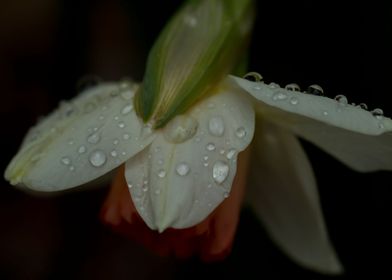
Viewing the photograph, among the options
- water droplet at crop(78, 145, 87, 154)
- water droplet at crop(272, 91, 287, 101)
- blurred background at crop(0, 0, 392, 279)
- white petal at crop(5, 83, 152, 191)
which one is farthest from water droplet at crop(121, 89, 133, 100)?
blurred background at crop(0, 0, 392, 279)

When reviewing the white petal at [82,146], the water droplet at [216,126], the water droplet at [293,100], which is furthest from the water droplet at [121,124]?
the water droplet at [293,100]

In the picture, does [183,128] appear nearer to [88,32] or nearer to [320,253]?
[320,253]

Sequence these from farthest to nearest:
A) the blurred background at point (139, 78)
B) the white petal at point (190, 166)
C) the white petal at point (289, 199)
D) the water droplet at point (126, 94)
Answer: the blurred background at point (139, 78) → the white petal at point (289, 199) → the water droplet at point (126, 94) → the white petal at point (190, 166)

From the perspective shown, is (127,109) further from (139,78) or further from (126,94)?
(139,78)

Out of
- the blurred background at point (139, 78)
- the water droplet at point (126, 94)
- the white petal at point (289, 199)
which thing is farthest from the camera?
the blurred background at point (139, 78)

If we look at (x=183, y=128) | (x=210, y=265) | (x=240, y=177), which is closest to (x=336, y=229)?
(x=210, y=265)

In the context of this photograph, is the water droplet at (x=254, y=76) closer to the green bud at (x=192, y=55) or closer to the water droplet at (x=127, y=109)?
the green bud at (x=192, y=55)
